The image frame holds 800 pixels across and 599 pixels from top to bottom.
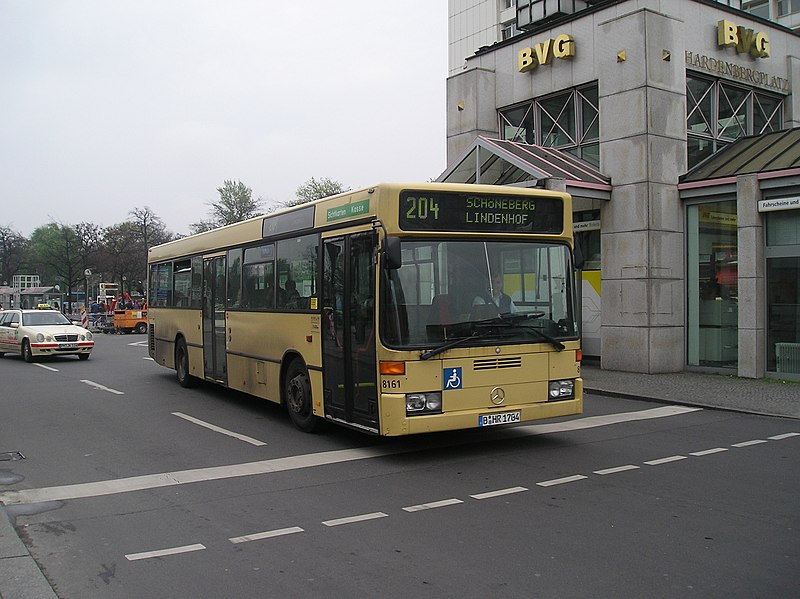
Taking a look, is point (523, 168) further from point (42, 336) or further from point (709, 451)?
point (42, 336)

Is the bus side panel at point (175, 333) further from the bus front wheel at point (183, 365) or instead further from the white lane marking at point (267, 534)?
the white lane marking at point (267, 534)

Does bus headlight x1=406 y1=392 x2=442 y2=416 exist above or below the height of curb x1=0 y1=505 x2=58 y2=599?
above

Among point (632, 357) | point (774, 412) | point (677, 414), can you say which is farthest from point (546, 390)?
point (632, 357)

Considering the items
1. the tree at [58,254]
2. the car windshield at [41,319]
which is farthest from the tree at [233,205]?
the car windshield at [41,319]

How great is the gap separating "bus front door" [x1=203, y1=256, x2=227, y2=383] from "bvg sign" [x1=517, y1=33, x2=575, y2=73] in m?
10.8

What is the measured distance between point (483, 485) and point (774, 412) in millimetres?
6809

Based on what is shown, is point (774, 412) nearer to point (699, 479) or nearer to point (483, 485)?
point (699, 479)

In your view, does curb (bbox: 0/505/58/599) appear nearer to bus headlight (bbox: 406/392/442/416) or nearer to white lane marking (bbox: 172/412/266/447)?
bus headlight (bbox: 406/392/442/416)

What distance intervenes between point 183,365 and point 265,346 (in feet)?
16.3

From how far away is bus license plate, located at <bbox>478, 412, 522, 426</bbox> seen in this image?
28.3 ft

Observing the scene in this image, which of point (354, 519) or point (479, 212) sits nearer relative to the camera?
point (354, 519)

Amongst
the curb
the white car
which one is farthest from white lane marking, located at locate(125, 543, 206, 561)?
the white car

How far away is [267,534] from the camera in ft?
19.9

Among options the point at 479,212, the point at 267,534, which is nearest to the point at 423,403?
the point at 479,212
